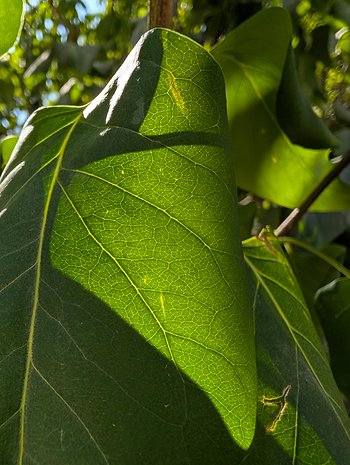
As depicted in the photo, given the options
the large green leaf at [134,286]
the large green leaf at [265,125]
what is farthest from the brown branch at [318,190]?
the large green leaf at [134,286]

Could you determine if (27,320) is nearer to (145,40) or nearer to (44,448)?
(44,448)

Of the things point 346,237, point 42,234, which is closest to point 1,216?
point 42,234

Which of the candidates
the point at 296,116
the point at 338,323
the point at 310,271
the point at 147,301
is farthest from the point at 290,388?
the point at 310,271

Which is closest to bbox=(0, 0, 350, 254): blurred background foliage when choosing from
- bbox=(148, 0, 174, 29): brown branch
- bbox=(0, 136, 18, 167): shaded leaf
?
bbox=(0, 136, 18, 167): shaded leaf

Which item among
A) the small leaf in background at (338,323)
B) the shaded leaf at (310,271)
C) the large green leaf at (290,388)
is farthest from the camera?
the shaded leaf at (310,271)

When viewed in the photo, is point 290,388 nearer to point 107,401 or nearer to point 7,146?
point 107,401

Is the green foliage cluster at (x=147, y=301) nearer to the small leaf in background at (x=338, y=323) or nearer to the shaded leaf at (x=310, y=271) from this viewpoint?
the small leaf in background at (x=338, y=323)

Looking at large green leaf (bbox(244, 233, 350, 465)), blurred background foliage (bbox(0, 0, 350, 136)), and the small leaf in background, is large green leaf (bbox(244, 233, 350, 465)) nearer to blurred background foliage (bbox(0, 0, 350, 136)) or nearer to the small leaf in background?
the small leaf in background
